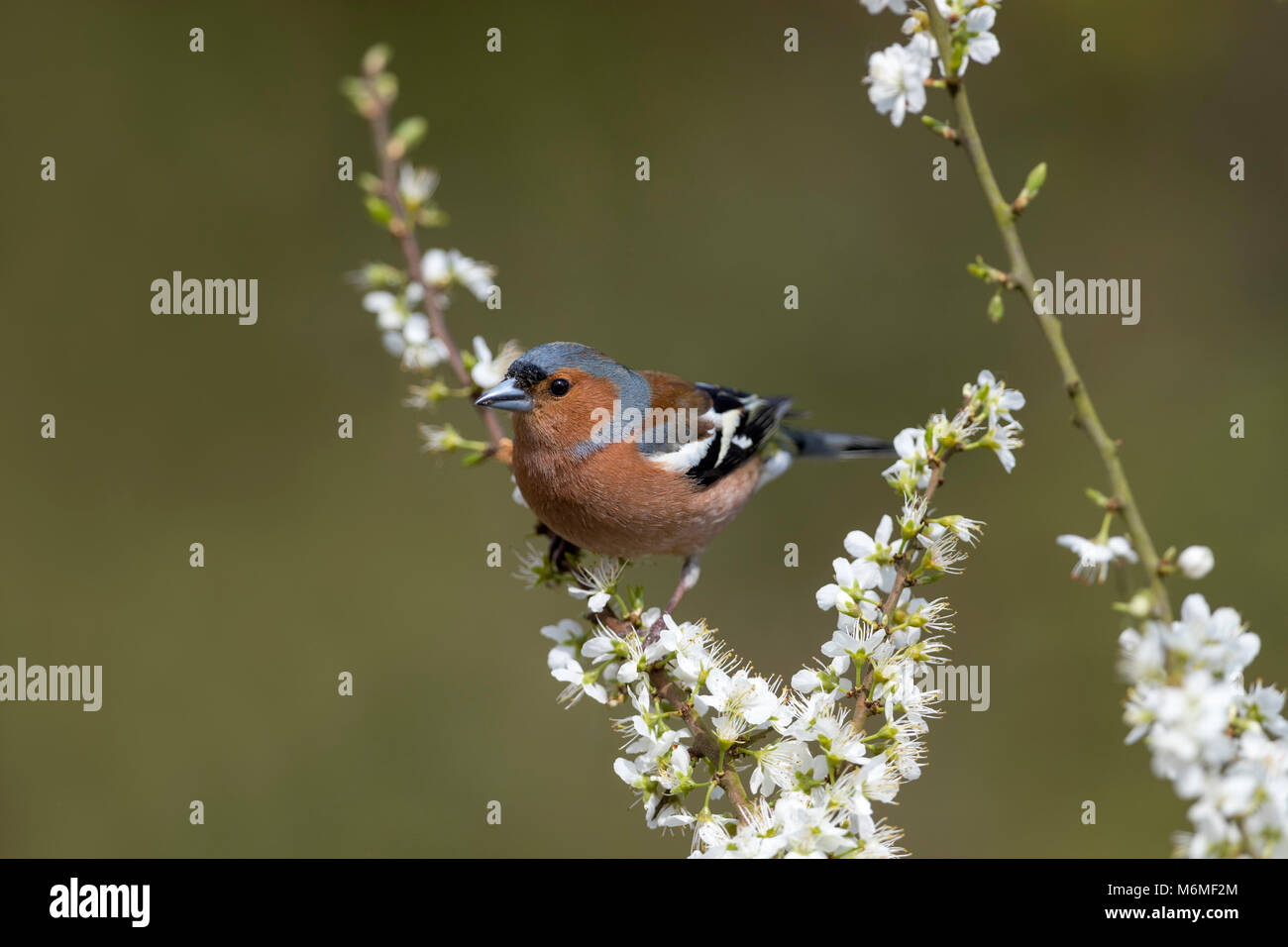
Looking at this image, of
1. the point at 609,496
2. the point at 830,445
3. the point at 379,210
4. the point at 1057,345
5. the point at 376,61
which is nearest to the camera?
the point at 1057,345

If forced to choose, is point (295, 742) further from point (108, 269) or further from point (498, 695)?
point (108, 269)

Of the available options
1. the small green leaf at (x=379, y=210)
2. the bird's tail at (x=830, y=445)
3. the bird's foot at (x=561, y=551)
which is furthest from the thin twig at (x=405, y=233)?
the bird's tail at (x=830, y=445)

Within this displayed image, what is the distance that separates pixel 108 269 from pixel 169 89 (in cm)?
109

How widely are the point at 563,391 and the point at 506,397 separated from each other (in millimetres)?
286

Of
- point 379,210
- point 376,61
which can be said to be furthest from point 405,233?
point 376,61

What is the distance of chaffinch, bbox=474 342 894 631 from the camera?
316 centimetres

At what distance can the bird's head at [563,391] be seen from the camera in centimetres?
312

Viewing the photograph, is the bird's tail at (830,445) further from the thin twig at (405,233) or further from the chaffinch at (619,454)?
the thin twig at (405,233)

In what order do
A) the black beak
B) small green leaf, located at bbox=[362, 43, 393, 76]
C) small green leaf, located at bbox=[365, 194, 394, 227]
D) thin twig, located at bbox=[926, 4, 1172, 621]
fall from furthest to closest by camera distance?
the black beak → small green leaf, located at bbox=[365, 194, 394, 227] → small green leaf, located at bbox=[362, 43, 393, 76] → thin twig, located at bbox=[926, 4, 1172, 621]

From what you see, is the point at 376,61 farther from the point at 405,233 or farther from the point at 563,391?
the point at 563,391

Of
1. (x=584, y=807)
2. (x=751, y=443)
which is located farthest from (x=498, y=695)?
(x=751, y=443)

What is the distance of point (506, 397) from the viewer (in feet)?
9.79

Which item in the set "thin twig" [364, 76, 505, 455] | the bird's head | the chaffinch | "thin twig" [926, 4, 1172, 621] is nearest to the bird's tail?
the chaffinch

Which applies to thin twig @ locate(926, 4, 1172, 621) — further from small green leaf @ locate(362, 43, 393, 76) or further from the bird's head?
the bird's head
